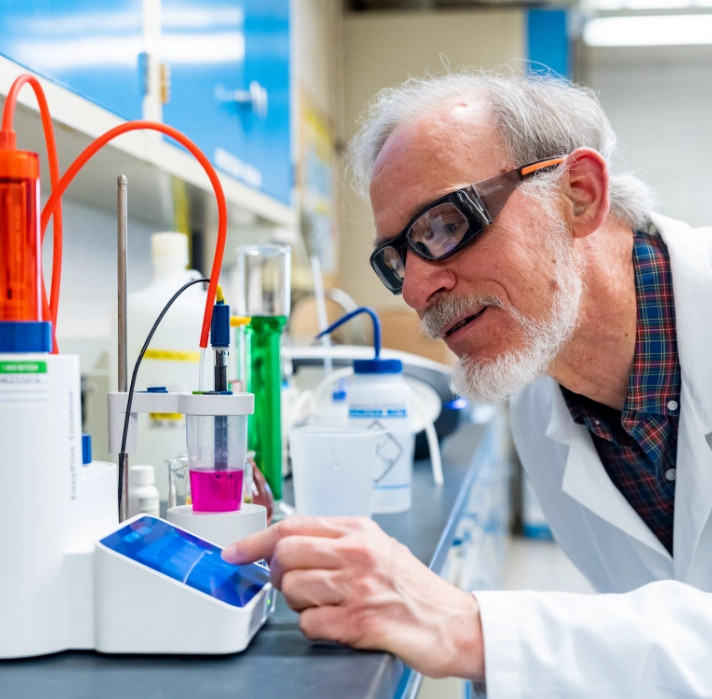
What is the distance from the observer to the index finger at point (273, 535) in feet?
2.23

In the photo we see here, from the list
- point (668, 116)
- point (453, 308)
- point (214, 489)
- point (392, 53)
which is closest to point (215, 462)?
point (214, 489)

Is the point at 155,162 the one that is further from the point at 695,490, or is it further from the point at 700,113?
the point at 700,113

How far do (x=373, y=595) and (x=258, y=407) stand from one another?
0.57m

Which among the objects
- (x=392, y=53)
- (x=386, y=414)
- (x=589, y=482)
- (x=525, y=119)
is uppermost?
(x=392, y=53)

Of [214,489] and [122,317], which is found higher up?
[122,317]

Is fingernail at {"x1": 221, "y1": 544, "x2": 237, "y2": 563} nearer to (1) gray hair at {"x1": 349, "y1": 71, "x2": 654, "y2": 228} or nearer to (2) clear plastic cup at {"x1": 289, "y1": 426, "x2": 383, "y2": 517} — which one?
(2) clear plastic cup at {"x1": 289, "y1": 426, "x2": 383, "y2": 517}

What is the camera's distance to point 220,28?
5.32 ft

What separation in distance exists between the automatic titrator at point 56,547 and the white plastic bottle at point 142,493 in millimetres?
222

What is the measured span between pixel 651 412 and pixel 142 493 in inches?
31.4

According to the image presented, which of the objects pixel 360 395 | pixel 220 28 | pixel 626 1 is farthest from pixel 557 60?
pixel 360 395

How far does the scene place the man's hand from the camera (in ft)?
2.16

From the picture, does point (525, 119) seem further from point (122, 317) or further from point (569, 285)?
point (122, 317)

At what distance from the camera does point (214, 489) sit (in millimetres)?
777

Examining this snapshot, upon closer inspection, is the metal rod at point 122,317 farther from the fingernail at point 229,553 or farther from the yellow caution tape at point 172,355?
the yellow caution tape at point 172,355
